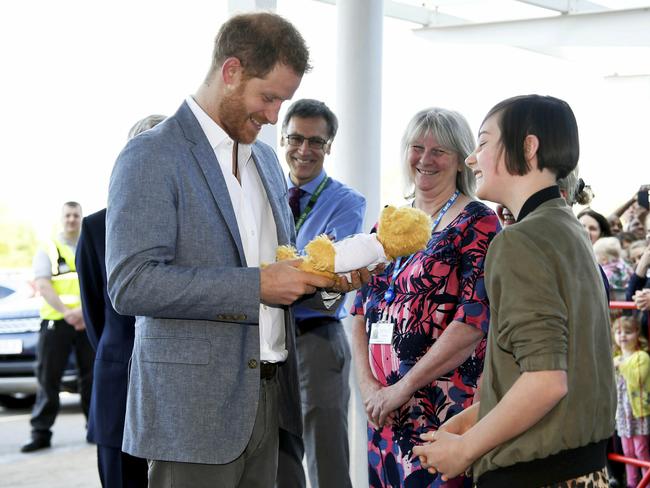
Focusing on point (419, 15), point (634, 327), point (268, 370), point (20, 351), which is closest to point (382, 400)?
point (268, 370)

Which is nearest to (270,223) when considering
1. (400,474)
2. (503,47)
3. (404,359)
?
(404,359)

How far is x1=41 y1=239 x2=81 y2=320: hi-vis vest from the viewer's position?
23.9 feet

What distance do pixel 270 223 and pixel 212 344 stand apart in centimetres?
47

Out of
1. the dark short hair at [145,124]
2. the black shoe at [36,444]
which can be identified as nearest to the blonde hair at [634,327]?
the dark short hair at [145,124]

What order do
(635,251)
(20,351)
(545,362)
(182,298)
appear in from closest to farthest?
1. (545,362)
2. (182,298)
3. (635,251)
4. (20,351)

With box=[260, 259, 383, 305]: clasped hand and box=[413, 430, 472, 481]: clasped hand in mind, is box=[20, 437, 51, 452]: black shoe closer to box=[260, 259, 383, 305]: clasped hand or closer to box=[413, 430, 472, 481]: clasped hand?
box=[260, 259, 383, 305]: clasped hand

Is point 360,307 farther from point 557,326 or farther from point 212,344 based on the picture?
point 557,326

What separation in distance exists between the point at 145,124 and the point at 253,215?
1.09 metres

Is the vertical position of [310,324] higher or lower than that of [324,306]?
lower

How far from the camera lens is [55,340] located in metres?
7.37

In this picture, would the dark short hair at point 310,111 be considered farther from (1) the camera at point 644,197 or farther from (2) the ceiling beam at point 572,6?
(2) the ceiling beam at point 572,6

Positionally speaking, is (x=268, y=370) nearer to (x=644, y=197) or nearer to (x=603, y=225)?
(x=644, y=197)

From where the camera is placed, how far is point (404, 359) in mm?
3033

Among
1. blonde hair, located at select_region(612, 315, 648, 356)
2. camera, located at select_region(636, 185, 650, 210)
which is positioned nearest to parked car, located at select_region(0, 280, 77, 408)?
blonde hair, located at select_region(612, 315, 648, 356)
